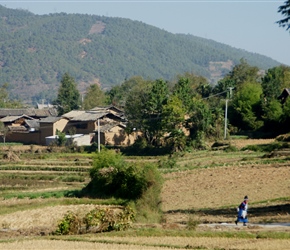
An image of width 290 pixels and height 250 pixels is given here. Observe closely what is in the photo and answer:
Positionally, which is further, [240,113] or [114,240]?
[240,113]

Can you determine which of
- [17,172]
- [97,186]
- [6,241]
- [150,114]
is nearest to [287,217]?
[6,241]

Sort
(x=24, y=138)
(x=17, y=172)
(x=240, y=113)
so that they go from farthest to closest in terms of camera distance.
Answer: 1. (x=24, y=138)
2. (x=240, y=113)
3. (x=17, y=172)

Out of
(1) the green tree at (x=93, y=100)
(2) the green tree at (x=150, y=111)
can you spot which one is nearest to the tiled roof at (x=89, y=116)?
(2) the green tree at (x=150, y=111)

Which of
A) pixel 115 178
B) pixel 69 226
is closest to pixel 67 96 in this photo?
pixel 115 178

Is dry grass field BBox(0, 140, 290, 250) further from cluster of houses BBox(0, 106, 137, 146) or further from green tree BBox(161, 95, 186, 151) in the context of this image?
cluster of houses BBox(0, 106, 137, 146)

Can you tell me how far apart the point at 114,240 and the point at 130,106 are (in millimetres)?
49872

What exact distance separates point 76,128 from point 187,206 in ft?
162

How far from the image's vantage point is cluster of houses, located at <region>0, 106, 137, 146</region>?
75.1 metres

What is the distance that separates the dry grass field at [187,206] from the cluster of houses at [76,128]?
1569 centimetres

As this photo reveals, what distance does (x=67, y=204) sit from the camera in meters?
34.2

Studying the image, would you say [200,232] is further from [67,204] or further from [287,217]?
[67,204]

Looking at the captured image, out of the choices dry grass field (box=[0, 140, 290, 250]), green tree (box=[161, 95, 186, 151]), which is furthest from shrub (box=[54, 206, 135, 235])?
green tree (box=[161, 95, 186, 151])

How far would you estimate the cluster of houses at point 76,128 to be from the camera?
75.1 m

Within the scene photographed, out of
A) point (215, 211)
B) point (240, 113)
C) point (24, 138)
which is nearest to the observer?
point (215, 211)
